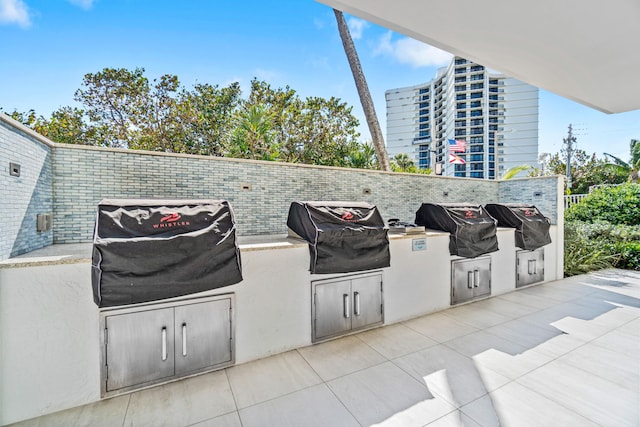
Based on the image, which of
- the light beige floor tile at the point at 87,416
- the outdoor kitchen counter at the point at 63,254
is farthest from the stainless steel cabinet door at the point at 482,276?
the light beige floor tile at the point at 87,416

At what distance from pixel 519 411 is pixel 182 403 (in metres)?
2.81

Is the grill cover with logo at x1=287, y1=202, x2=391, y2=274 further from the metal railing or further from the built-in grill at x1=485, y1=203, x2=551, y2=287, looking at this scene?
the metal railing

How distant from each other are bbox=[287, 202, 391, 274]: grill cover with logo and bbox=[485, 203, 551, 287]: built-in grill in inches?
139

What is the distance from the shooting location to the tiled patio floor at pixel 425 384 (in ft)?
7.18

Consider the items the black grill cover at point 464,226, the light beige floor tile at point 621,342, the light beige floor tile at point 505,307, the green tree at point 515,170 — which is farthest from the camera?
the green tree at point 515,170

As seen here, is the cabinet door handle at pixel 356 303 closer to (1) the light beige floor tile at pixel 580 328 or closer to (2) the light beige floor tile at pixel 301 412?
(2) the light beige floor tile at pixel 301 412

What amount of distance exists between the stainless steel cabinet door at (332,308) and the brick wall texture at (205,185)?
1.74 meters

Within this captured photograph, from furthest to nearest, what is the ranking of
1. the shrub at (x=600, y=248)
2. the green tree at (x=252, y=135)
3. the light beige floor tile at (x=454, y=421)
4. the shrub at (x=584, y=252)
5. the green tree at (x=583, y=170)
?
the green tree at (x=583, y=170), the green tree at (x=252, y=135), the shrub at (x=600, y=248), the shrub at (x=584, y=252), the light beige floor tile at (x=454, y=421)

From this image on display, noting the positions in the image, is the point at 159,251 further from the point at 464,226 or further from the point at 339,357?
the point at 464,226

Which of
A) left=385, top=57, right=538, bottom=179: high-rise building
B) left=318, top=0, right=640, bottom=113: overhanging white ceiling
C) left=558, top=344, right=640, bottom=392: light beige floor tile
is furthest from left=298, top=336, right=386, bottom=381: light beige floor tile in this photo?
left=385, top=57, right=538, bottom=179: high-rise building

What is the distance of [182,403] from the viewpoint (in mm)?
2359

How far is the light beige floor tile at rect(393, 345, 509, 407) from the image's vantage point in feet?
8.17

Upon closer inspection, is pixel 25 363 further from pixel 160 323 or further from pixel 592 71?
pixel 592 71

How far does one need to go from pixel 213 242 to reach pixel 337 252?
4.67 ft
